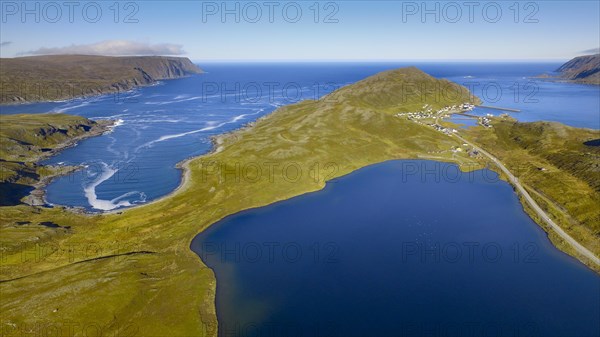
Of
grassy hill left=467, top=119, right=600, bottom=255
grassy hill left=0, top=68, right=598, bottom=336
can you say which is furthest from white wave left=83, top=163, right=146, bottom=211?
grassy hill left=467, top=119, right=600, bottom=255

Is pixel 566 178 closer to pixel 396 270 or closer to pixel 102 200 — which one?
pixel 396 270

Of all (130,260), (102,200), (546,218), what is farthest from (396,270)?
(102,200)

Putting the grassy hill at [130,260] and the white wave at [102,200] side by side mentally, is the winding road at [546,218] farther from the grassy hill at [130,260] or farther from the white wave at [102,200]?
the white wave at [102,200]

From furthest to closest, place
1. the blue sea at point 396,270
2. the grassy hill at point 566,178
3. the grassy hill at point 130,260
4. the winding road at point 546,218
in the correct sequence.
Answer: the grassy hill at point 566,178 → the winding road at point 546,218 → the grassy hill at point 130,260 → the blue sea at point 396,270

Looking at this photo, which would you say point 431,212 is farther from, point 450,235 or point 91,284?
point 91,284

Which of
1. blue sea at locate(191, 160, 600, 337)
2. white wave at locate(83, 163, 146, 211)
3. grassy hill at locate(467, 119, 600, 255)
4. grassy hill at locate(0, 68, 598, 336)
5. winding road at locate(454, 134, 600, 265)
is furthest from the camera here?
white wave at locate(83, 163, 146, 211)

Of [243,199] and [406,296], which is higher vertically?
[243,199]

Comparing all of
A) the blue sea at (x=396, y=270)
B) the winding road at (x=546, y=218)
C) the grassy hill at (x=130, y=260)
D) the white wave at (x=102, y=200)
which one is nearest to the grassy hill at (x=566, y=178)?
the winding road at (x=546, y=218)

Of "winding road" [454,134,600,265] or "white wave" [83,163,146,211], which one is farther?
"white wave" [83,163,146,211]

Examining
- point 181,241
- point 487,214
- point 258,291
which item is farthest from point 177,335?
point 487,214

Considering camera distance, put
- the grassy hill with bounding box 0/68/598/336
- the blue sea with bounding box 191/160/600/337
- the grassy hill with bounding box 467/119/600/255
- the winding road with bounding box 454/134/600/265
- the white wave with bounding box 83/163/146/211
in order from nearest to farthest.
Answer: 1. the blue sea with bounding box 191/160/600/337
2. the grassy hill with bounding box 0/68/598/336
3. the winding road with bounding box 454/134/600/265
4. the grassy hill with bounding box 467/119/600/255
5. the white wave with bounding box 83/163/146/211

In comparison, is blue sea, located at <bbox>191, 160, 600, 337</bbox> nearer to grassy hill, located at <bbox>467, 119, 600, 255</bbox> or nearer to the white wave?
grassy hill, located at <bbox>467, 119, 600, 255</bbox>
